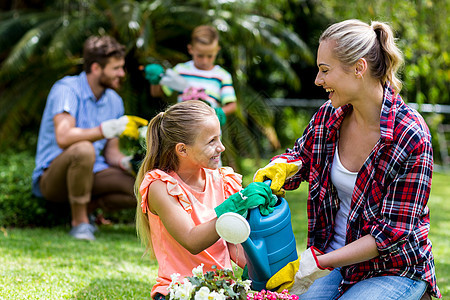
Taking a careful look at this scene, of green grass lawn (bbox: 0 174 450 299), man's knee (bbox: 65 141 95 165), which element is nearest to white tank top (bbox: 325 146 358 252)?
green grass lawn (bbox: 0 174 450 299)

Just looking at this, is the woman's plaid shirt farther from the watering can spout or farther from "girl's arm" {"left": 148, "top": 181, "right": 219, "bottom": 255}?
"girl's arm" {"left": 148, "top": 181, "right": 219, "bottom": 255}

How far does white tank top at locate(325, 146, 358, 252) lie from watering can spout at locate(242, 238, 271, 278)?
0.52m

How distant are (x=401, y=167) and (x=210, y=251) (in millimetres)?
824

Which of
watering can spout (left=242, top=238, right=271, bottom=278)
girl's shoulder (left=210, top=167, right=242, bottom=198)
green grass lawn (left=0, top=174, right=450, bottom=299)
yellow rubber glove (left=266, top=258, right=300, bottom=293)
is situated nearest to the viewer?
watering can spout (left=242, top=238, right=271, bottom=278)

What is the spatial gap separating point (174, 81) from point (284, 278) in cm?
281

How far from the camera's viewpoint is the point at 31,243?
4094mm

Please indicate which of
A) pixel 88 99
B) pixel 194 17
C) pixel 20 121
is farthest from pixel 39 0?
pixel 88 99

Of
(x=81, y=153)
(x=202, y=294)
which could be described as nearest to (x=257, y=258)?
(x=202, y=294)

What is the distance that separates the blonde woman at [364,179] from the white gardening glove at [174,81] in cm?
226

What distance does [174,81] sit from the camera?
4703 millimetres

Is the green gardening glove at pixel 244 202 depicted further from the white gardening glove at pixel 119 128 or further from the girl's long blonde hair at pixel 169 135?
the white gardening glove at pixel 119 128

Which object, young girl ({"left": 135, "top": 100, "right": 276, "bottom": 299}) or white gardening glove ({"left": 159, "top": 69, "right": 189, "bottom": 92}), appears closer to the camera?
young girl ({"left": 135, "top": 100, "right": 276, "bottom": 299})

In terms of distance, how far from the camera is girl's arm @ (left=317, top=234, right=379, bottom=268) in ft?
7.11

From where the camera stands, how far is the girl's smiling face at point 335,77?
2.32 meters
